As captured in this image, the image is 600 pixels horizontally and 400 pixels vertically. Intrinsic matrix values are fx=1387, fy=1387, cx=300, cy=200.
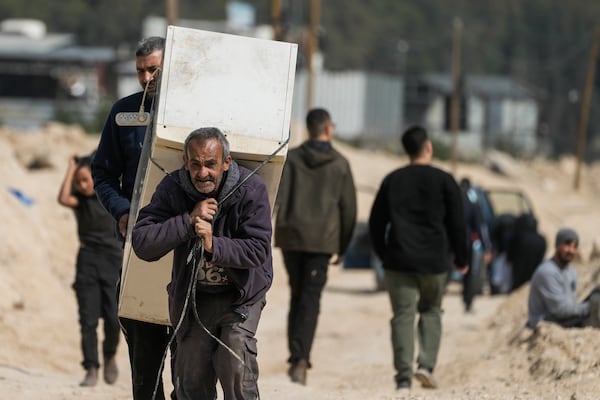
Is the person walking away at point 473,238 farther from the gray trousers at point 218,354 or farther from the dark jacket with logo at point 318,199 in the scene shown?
the gray trousers at point 218,354

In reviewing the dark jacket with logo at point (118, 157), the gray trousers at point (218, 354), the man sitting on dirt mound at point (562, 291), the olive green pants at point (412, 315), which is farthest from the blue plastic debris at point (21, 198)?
the gray trousers at point (218, 354)

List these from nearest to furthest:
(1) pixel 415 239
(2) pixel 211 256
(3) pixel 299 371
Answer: (2) pixel 211 256 < (1) pixel 415 239 < (3) pixel 299 371

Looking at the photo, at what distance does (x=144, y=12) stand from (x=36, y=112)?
36398 mm

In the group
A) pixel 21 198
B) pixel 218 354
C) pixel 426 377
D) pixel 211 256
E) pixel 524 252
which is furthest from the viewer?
pixel 21 198

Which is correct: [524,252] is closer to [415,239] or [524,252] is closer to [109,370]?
[415,239]

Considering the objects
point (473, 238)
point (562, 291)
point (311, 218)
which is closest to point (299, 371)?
point (311, 218)

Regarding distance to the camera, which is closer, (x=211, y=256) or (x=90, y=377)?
(x=211, y=256)

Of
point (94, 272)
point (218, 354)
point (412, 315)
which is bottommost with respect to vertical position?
point (412, 315)

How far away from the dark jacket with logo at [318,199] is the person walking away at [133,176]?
104 inches

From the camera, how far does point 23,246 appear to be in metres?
16.7

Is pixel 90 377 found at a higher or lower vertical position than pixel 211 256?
lower

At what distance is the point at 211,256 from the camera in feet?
18.6

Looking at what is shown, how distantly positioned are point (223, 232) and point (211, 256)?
0.15 meters

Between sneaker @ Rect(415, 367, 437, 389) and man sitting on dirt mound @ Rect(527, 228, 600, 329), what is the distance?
1.30 m
